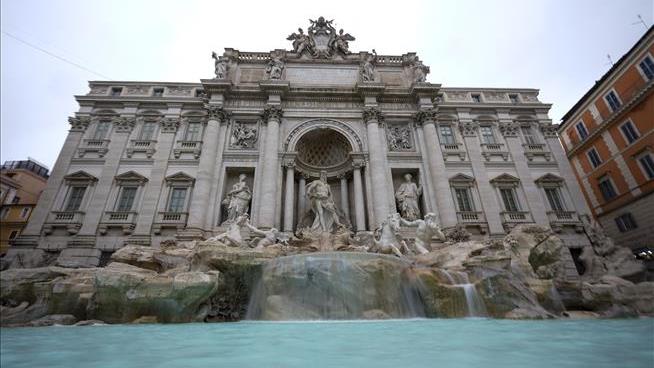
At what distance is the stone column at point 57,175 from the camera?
1509 centimetres

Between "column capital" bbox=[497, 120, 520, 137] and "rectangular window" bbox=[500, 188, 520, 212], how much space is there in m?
4.65

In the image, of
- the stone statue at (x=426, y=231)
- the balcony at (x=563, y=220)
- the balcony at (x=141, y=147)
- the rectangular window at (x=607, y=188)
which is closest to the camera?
the stone statue at (x=426, y=231)

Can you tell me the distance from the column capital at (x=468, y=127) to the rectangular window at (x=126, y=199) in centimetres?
2267

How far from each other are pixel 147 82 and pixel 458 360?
25444mm

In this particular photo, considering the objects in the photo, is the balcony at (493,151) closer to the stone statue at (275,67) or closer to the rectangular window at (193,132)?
the stone statue at (275,67)

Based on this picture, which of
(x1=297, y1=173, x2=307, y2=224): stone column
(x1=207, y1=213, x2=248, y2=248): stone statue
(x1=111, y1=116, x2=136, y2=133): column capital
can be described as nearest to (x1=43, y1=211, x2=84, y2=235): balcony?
(x1=111, y1=116, x2=136, y2=133): column capital

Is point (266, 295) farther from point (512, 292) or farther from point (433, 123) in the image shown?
point (433, 123)

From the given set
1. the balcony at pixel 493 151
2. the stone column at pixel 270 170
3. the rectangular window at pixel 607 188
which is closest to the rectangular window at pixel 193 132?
the stone column at pixel 270 170

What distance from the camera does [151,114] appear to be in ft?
63.5

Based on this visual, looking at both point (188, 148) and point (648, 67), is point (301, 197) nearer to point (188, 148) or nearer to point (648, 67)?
point (188, 148)

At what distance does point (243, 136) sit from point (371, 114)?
8823mm

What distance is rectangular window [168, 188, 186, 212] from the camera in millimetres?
16483

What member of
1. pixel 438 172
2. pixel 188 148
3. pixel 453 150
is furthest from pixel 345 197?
pixel 188 148

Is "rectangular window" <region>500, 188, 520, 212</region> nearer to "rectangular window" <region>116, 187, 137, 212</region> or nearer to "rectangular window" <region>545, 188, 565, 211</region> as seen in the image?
"rectangular window" <region>545, 188, 565, 211</region>
